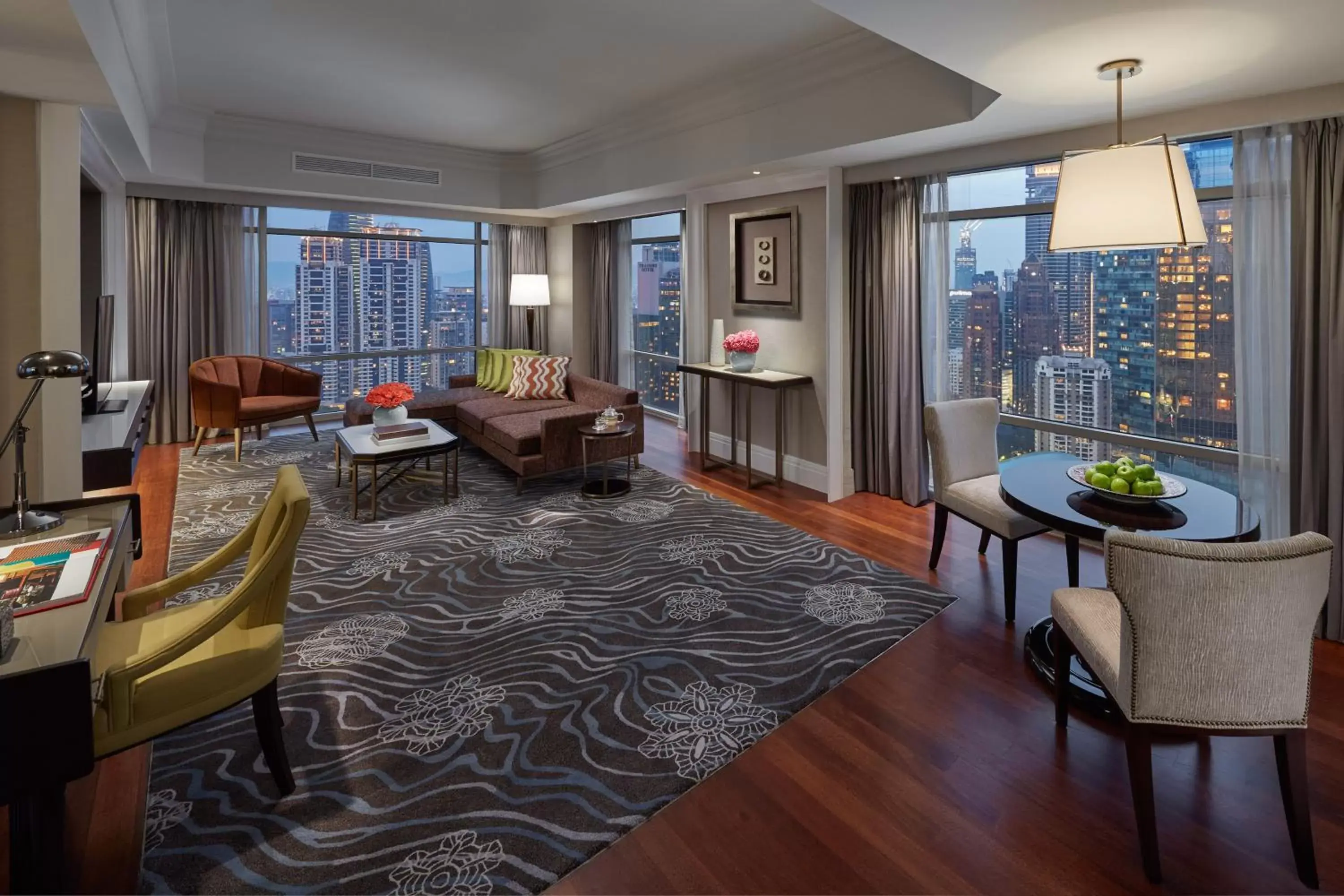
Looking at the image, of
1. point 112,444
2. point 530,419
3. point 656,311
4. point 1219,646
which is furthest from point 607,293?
point 1219,646

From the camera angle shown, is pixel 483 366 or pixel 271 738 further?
pixel 483 366

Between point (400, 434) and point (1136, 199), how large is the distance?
173 inches

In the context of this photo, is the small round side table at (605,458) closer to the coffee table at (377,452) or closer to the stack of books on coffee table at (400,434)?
the coffee table at (377,452)

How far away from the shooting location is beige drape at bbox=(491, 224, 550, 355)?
27.5 feet

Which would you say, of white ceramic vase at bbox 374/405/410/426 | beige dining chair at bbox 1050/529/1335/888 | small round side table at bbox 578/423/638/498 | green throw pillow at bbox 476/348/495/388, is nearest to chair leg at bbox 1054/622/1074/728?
beige dining chair at bbox 1050/529/1335/888

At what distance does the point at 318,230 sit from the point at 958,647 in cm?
721

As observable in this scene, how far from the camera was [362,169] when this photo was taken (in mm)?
6730

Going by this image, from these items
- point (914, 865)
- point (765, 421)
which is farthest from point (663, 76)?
point (914, 865)

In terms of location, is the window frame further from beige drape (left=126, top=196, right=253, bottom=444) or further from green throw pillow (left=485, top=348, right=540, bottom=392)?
beige drape (left=126, top=196, right=253, bottom=444)

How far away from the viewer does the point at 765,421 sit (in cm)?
579

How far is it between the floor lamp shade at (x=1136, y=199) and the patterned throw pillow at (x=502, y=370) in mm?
5333

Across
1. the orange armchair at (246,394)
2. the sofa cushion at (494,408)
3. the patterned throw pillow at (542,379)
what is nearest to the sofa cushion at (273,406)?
the orange armchair at (246,394)

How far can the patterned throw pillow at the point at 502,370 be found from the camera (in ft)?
23.1

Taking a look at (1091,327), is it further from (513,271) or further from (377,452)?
(513,271)
